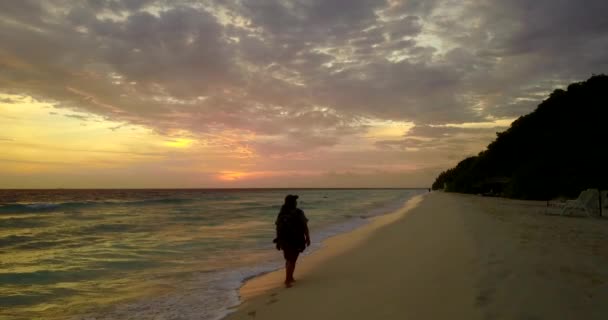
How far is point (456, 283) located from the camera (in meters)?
5.57

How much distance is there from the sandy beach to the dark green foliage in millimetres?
24439

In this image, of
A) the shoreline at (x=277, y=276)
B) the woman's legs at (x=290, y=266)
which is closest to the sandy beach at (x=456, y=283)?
the shoreline at (x=277, y=276)

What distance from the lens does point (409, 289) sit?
5.64 metres

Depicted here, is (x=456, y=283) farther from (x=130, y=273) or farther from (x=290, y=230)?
(x=130, y=273)

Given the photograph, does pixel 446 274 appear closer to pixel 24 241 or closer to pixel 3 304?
pixel 3 304

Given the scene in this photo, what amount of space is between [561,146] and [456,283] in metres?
37.2

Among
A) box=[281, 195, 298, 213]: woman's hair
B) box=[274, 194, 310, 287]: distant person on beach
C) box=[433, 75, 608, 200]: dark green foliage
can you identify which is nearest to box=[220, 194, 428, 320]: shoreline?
box=[274, 194, 310, 287]: distant person on beach

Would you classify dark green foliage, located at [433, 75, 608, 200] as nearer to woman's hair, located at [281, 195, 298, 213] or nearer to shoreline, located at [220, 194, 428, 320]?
shoreline, located at [220, 194, 428, 320]

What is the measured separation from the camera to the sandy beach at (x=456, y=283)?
173 inches

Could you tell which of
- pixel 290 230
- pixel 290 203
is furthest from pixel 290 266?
pixel 290 203

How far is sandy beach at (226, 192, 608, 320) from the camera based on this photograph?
14.4ft

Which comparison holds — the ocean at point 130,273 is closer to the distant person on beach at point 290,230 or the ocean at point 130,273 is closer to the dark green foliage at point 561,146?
the distant person on beach at point 290,230

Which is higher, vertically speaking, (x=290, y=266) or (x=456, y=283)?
(x=456, y=283)

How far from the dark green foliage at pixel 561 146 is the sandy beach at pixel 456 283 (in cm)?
2444
